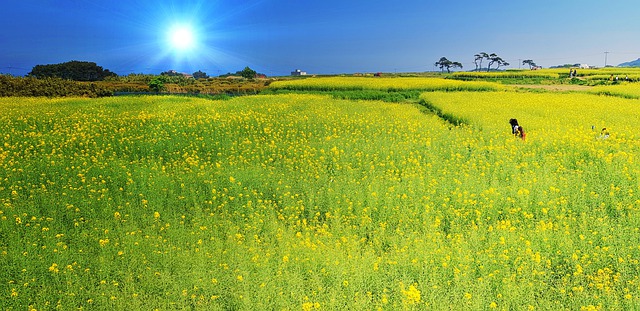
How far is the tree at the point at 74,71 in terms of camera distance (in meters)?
66.0

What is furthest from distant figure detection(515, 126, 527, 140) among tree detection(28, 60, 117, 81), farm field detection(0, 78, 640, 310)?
tree detection(28, 60, 117, 81)

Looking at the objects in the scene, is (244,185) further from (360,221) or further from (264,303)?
(264,303)

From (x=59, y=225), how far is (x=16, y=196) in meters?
2.31

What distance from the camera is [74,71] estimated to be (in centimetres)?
6894

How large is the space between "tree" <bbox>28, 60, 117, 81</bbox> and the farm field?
57.1 m

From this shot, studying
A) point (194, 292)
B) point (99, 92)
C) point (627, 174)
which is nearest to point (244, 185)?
point (194, 292)

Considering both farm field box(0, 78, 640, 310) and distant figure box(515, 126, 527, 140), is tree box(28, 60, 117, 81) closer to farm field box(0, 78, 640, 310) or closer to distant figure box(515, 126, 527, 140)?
farm field box(0, 78, 640, 310)

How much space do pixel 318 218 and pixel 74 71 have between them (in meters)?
72.4

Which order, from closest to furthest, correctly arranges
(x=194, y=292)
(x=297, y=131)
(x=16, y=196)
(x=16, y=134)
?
(x=194, y=292), (x=16, y=196), (x=16, y=134), (x=297, y=131)

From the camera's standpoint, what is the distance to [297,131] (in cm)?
1719

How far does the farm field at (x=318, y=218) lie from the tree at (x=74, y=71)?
187ft

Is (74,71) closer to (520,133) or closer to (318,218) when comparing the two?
(520,133)

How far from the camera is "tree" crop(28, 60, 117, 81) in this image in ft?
217

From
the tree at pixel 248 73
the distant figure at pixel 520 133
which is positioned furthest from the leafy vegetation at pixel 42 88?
the tree at pixel 248 73
